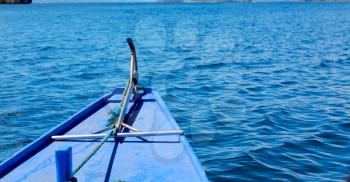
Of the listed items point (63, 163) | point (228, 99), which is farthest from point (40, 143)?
point (228, 99)

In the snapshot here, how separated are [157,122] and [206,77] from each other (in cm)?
1063

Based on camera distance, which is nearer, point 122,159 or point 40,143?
point 122,159

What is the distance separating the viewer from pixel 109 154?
5617mm

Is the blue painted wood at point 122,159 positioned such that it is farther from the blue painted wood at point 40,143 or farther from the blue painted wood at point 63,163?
the blue painted wood at point 63,163

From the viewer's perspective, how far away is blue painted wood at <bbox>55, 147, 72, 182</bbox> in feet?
12.5

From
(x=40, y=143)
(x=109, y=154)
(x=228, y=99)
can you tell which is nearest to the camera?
(x=109, y=154)

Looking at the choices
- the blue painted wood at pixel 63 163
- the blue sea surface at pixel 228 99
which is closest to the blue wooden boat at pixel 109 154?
the blue painted wood at pixel 63 163

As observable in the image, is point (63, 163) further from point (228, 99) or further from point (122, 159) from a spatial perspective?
point (228, 99)

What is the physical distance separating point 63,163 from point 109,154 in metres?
1.77

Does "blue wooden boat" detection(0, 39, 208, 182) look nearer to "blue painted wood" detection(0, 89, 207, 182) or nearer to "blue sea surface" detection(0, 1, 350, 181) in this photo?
"blue painted wood" detection(0, 89, 207, 182)

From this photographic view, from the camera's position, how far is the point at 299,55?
2383 cm

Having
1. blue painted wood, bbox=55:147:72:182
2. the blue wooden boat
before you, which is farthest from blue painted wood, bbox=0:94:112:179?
blue painted wood, bbox=55:147:72:182

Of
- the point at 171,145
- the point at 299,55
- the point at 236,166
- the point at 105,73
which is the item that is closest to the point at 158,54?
the point at 105,73

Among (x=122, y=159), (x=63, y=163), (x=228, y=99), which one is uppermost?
(x=228, y=99)
